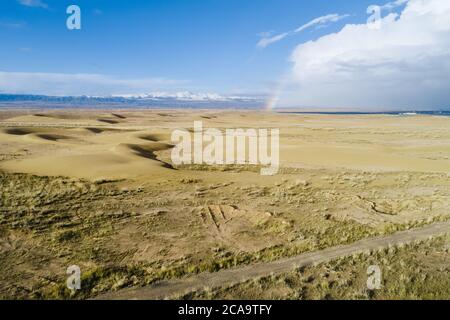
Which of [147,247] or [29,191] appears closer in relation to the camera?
[147,247]

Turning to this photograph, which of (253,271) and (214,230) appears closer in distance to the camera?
(253,271)

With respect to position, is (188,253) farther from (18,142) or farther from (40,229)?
(18,142)

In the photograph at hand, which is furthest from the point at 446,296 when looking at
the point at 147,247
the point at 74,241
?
the point at 74,241

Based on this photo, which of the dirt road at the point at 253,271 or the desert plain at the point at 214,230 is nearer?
the dirt road at the point at 253,271

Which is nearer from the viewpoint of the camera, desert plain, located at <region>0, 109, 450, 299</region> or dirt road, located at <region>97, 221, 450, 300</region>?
dirt road, located at <region>97, 221, 450, 300</region>
